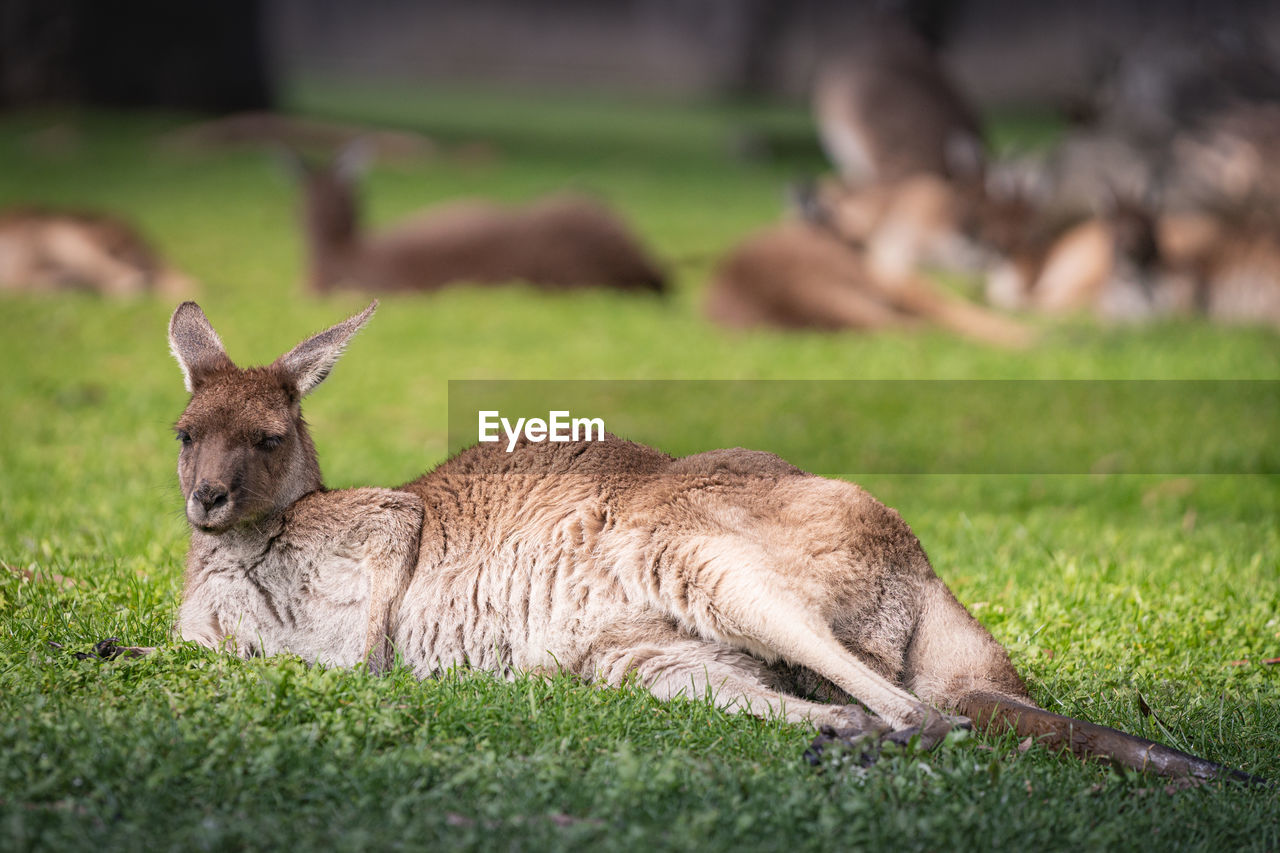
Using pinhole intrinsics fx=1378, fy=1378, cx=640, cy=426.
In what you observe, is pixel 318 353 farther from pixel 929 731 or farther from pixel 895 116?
pixel 895 116

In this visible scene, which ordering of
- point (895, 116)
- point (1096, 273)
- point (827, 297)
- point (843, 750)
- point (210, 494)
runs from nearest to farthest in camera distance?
1. point (843, 750)
2. point (210, 494)
3. point (827, 297)
4. point (1096, 273)
5. point (895, 116)

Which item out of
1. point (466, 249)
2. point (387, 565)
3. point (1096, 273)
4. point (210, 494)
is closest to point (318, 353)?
point (210, 494)

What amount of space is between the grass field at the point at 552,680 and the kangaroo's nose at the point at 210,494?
432 millimetres

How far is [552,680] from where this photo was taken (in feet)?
12.7

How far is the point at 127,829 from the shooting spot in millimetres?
2861

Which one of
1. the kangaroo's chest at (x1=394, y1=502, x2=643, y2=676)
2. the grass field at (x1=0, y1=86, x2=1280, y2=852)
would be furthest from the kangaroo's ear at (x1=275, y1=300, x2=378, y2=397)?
the grass field at (x1=0, y1=86, x2=1280, y2=852)

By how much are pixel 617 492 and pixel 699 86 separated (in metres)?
30.9

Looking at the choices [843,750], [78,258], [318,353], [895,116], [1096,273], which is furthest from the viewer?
[895,116]

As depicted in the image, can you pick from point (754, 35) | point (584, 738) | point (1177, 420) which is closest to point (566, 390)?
point (1177, 420)

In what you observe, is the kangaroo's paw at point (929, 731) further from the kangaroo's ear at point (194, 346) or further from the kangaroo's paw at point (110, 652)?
the kangaroo's ear at point (194, 346)

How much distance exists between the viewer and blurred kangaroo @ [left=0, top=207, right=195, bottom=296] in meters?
11.1

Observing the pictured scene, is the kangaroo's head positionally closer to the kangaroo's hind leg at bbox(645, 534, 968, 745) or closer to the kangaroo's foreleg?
the kangaroo's foreleg

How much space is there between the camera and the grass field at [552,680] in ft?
10.0

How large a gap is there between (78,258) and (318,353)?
801cm
